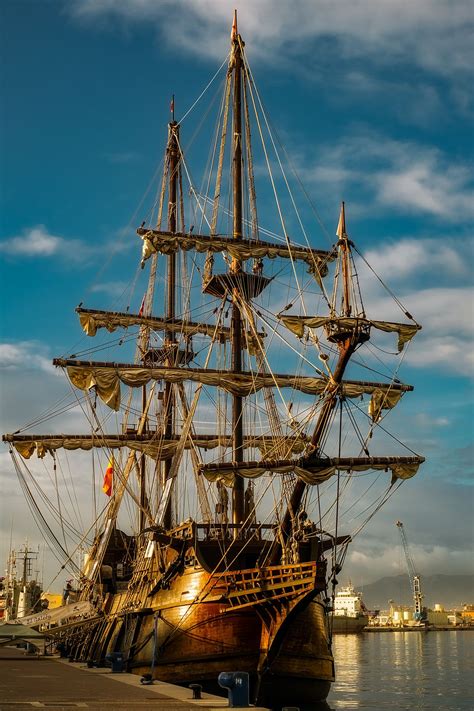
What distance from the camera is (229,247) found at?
38.4 metres

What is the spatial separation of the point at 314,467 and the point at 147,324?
67.2ft

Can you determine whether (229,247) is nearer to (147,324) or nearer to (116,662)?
(147,324)

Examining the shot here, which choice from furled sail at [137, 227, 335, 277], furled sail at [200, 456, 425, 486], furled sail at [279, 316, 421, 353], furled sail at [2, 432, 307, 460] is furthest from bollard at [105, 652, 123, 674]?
furled sail at [137, 227, 335, 277]

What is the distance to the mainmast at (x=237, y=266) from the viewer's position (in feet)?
108

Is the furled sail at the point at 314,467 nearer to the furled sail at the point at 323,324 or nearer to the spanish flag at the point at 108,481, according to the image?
the furled sail at the point at 323,324

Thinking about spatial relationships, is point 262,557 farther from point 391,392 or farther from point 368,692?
point 368,692

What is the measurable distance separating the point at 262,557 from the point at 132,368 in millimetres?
12583

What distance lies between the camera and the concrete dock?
1655cm

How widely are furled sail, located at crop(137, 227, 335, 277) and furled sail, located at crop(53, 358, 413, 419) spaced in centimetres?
545

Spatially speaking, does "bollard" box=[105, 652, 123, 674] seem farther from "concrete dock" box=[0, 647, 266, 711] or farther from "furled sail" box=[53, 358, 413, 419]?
"furled sail" box=[53, 358, 413, 419]

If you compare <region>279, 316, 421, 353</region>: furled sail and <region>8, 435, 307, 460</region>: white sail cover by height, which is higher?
<region>279, 316, 421, 353</region>: furled sail

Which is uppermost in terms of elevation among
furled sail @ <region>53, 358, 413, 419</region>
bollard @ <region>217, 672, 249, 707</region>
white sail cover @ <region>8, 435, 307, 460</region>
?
furled sail @ <region>53, 358, 413, 419</region>

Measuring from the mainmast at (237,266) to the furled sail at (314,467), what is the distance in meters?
3.20

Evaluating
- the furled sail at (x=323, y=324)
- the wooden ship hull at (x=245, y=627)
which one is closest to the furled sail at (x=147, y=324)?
the furled sail at (x=323, y=324)
